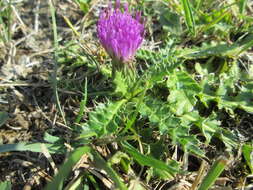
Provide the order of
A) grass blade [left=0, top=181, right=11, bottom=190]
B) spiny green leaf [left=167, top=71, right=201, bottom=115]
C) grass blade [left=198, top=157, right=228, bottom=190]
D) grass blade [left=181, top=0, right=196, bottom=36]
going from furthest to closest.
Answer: grass blade [left=181, top=0, right=196, bottom=36] → spiny green leaf [left=167, top=71, right=201, bottom=115] → grass blade [left=0, top=181, right=11, bottom=190] → grass blade [left=198, top=157, right=228, bottom=190]

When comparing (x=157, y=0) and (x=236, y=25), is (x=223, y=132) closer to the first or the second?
(x=236, y=25)

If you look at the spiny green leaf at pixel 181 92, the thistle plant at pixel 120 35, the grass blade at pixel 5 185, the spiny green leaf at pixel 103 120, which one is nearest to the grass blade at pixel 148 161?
the spiny green leaf at pixel 103 120

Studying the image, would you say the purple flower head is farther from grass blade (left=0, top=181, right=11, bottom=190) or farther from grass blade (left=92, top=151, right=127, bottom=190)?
grass blade (left=0, top=181, right=11, bottom=190)

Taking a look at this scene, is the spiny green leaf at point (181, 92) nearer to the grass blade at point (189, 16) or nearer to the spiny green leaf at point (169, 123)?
the spiny green leaf at point (169, 123)

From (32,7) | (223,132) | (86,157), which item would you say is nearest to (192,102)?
(223,132)

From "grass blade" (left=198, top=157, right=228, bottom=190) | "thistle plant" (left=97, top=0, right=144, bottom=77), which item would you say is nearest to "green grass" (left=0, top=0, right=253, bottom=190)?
"grass blade" (left=198, top=157, right=228, bottom=190)

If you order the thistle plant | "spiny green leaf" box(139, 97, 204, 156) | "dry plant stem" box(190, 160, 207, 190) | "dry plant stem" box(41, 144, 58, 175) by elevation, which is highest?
the thistle plant
